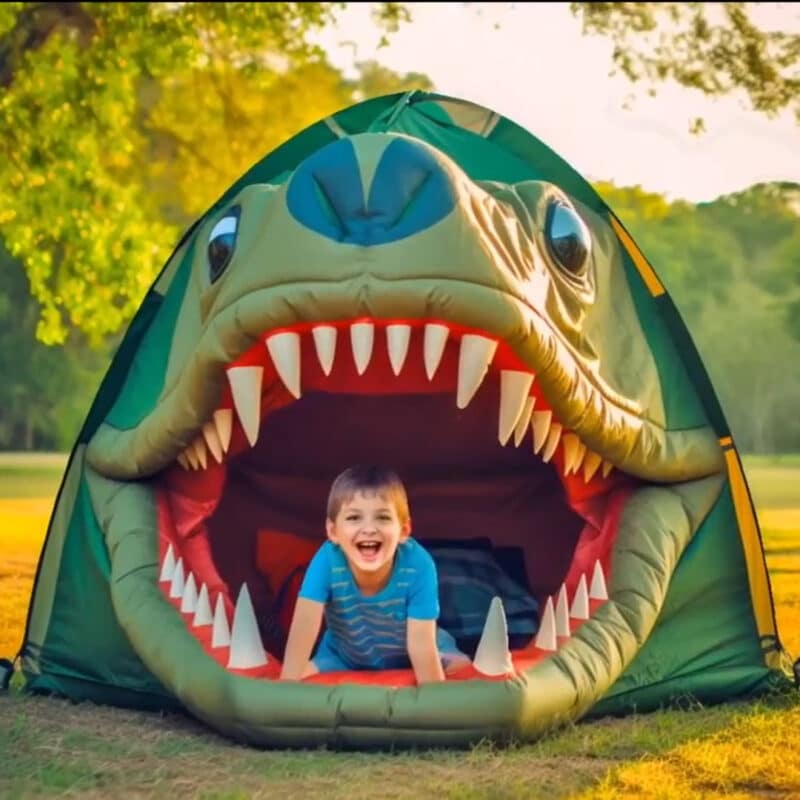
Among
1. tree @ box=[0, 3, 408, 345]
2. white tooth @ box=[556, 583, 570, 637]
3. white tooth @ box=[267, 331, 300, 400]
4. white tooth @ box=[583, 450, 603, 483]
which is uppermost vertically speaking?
tree @ box=[0, 3, 408, 345]

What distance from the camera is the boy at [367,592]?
9.70 feet

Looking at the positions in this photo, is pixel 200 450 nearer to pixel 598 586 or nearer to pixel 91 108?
pixel 598 586

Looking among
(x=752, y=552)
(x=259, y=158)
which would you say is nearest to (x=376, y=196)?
(x=752, y=552)

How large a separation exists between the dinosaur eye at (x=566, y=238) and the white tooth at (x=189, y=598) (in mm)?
1188

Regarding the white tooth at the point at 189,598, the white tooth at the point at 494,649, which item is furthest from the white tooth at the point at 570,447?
the white tooth at the point at 189,598

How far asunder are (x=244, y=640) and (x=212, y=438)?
525mm

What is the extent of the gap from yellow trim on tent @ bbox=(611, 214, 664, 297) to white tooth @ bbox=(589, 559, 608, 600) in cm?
88

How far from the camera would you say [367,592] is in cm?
310

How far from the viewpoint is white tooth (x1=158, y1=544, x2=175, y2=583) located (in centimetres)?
328

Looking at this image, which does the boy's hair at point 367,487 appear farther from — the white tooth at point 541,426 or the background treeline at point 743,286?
the background treeline at point 743,286

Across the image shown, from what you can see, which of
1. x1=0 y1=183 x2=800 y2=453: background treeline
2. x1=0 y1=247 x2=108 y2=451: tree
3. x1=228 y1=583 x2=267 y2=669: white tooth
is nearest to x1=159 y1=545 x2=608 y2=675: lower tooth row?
x1=228 y1=583 x2=267 y2=669: white tooth

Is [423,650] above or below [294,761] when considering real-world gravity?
above

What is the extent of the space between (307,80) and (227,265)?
15.1 metres

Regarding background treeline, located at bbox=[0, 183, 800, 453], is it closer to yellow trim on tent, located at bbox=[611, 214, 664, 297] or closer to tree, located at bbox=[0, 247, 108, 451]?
yellow trim on tent, located at bbox=[611, 214, 664, 297]
